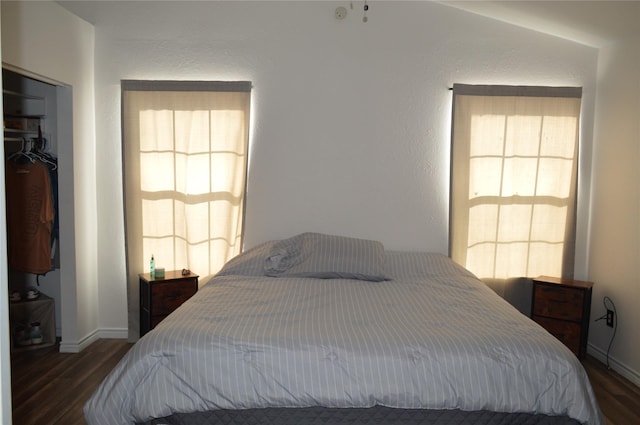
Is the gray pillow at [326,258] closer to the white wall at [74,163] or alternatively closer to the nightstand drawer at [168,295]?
the nightstand drawer at [168,295]

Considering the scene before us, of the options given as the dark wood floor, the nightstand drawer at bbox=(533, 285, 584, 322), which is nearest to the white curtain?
the dark wood floor

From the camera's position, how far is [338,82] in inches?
158

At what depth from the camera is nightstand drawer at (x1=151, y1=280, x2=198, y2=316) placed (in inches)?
149

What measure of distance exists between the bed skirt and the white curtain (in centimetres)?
195

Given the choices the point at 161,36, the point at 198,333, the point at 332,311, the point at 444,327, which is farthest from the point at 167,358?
the point at 161,36

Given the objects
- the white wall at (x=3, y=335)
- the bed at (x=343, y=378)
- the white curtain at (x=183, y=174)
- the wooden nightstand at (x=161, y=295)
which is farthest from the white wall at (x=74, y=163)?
the white wall at (x=3, y=335)

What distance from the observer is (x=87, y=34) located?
3930 mm

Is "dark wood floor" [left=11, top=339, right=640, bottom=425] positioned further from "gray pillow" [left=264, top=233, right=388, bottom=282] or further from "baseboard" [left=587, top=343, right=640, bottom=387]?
"gray pillow" [left=264, top=233, right=388, bottom=282]

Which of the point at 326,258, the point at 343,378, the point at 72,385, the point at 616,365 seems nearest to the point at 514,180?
the point at 616,365

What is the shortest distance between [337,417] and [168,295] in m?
2.02

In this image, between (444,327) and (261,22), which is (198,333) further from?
(261,22)

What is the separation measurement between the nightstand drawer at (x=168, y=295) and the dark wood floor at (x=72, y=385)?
0.44 meters

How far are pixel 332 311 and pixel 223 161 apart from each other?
1746 millimetres

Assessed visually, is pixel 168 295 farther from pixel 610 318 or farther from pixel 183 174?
pixel 610 318
